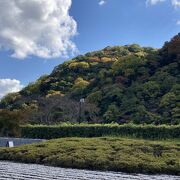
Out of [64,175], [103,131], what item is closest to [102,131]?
[103,131]

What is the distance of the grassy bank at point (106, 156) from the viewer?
32.9 ft

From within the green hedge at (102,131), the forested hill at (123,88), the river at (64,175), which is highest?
the forested hill at (123,88)

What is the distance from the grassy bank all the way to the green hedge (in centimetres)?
589

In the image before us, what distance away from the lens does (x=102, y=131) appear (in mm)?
21531

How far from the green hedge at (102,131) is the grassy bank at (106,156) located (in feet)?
19.3

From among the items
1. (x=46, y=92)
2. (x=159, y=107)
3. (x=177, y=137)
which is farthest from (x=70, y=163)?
(x=46, y=92)

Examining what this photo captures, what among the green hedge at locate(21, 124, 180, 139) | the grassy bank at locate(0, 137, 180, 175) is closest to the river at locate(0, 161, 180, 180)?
the grassy bank at locate(0, 137, 180, 175)

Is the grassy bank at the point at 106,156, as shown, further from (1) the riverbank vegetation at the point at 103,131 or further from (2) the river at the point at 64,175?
(1) the riverbank vegetation at the point at 103,131

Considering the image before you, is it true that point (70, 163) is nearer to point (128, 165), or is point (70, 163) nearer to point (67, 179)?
point (128, 165)

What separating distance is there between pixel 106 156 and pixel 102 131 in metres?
10.4

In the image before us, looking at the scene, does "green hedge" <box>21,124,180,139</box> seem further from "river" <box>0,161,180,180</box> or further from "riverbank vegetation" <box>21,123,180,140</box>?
"river" <box>0,161,180,180</box>

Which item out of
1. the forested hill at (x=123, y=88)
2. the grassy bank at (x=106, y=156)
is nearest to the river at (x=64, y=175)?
the grassy bank at (x=106, y=156)

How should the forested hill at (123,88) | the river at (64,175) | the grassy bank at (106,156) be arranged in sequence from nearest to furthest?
the river at (64,175)
the grassy bank at (106,156)
the forested hill at (123,88)

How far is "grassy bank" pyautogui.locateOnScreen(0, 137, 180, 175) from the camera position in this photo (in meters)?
10.0
